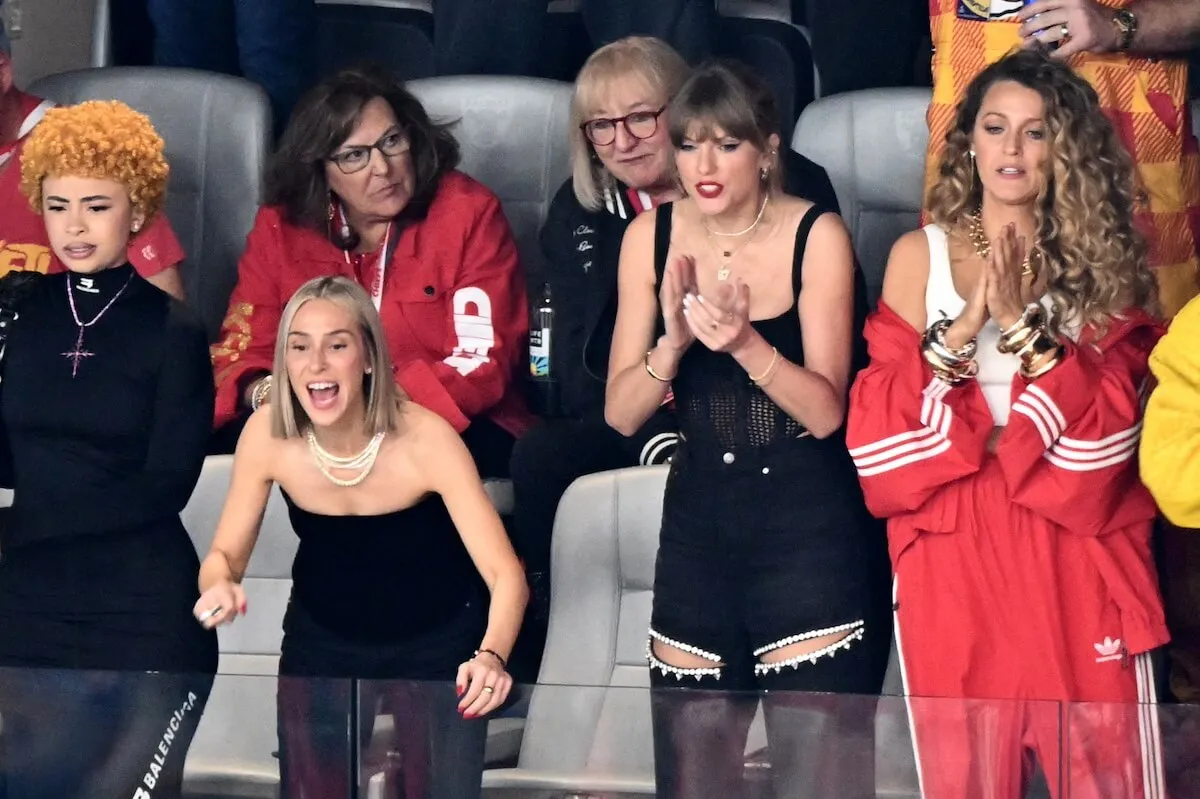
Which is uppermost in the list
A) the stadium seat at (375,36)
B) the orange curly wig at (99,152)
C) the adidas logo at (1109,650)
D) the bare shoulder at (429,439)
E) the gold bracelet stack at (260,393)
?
the stadium seat at (375,36)

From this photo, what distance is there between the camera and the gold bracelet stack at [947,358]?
2.62m

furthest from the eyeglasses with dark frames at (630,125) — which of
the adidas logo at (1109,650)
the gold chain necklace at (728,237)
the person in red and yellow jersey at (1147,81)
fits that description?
the adidas logo at (1109,650)

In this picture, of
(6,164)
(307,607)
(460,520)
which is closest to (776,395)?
(460,520)

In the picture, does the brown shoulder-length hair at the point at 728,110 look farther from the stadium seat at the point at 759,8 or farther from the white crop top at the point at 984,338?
the stadium seat at the point at 759,8

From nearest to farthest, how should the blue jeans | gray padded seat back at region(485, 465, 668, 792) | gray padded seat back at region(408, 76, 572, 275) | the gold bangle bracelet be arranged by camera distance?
the gold bangle bracelet → gray padded seat back at region(485, 465, 668, 792) → gray padded seat back at region(408, 76, 572, 275) → the blue jeans

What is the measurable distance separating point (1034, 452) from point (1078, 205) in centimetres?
37

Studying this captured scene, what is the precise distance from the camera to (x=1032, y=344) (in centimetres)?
262

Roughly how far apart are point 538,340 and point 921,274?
1.09 m

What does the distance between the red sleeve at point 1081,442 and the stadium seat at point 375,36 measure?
2363mm

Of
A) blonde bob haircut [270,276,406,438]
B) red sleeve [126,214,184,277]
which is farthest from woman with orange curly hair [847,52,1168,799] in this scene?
red sleeve [126,214,184,277]

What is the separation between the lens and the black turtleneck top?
283 cm

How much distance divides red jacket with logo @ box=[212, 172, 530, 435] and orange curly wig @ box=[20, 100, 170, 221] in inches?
24.7

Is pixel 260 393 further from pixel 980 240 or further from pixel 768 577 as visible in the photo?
pixel 980 240

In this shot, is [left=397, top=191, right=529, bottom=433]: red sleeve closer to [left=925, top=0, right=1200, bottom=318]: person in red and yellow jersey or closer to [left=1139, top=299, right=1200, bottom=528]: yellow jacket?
[left=925, top=0, right=1200, bottom=318]: person in red and yellow jersey
